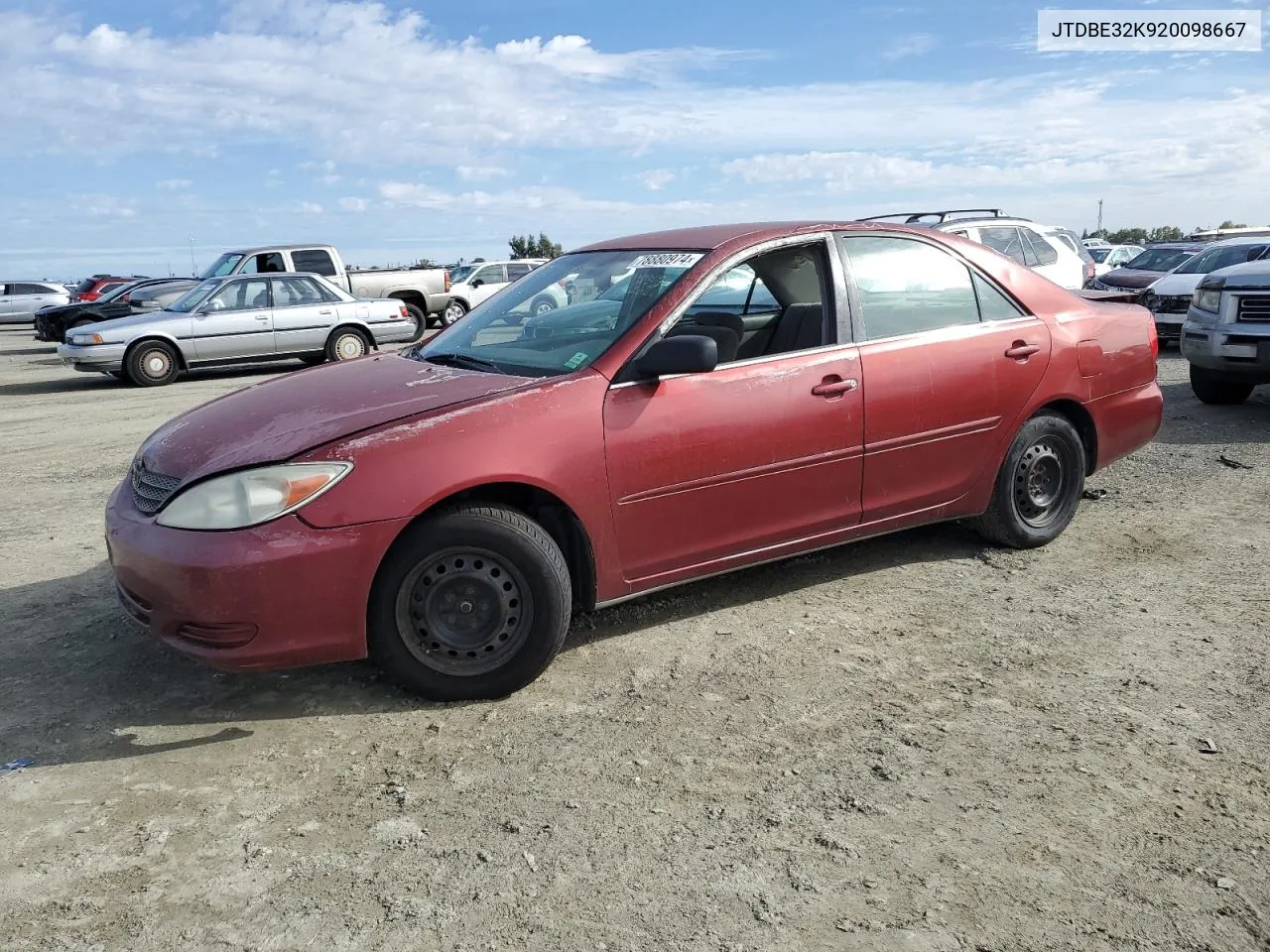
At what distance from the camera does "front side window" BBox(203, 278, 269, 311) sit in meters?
15.3

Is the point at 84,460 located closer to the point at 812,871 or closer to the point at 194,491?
the point at 194,491

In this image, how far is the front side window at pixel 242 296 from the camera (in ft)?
50.2

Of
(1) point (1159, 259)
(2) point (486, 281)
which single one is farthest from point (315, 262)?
(1) point (1159, 259)

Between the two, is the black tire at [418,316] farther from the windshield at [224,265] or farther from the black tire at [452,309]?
the windshield at [224,265]

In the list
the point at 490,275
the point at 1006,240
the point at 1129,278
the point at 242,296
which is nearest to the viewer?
the point at 1006,240

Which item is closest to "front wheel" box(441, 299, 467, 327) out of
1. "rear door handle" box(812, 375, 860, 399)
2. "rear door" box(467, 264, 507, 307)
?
"rear door" box(467, 264, 507, 307)

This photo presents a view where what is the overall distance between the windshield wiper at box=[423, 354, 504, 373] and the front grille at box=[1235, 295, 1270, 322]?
7.41 metres

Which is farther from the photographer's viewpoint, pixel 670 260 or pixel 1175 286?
pixel 1175 286

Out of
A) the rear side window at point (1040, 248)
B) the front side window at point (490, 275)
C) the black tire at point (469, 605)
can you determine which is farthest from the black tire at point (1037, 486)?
the front side window at point (490, 275)

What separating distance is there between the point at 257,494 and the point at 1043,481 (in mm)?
3765

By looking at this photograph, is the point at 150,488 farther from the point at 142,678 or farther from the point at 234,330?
the point at 234,330

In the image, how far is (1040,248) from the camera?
1317cm

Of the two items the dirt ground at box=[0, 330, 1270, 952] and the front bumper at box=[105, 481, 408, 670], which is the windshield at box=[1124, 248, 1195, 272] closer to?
the dirt ground at box=[0, 330, 1270, 952]

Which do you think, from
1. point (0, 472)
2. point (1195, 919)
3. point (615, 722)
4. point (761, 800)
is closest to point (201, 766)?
point (615, 722)
